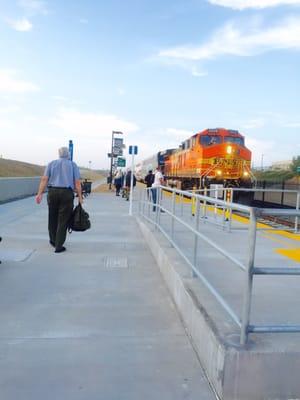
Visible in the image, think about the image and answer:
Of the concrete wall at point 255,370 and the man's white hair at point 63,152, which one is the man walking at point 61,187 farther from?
the concrete wall at point 255,370

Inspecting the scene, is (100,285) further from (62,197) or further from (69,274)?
(62,197)

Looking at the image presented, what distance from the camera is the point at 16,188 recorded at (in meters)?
18.6

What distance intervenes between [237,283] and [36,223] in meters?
7.52

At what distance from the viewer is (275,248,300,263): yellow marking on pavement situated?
6.59 meters

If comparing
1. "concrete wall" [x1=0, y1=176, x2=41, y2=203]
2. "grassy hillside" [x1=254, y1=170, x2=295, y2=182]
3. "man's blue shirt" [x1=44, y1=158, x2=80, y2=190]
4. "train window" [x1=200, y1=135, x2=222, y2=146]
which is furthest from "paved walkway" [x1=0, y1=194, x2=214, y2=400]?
"grassy hillside" [x1=254, y1=170, x2=295, y2=182]

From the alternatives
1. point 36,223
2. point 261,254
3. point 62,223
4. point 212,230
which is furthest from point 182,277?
point 36,223

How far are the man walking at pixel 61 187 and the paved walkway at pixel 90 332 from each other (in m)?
0.59

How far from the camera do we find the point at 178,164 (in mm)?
27797

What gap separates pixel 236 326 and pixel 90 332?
1434mm

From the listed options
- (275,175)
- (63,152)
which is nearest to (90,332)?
(63,152)

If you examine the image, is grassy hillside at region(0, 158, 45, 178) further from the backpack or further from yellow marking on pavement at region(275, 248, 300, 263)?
yellow marking on pavement at region(275, 248, 300, 263)

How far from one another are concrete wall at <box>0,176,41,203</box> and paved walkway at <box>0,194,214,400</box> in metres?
10.2

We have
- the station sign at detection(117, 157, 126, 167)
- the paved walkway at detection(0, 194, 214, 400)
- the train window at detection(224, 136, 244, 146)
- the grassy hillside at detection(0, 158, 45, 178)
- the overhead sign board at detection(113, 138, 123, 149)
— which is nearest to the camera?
the paved walkway at detection(0, 194, 214, 400)

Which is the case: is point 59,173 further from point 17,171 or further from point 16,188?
point 17,171
